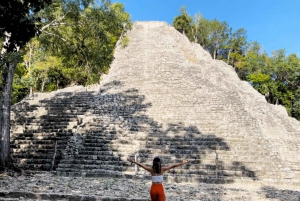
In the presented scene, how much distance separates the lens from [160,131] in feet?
35.1

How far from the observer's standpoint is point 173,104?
516 inches

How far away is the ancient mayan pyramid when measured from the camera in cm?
862

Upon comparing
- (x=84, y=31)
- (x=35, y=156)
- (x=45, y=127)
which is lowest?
(x=35, y=156)

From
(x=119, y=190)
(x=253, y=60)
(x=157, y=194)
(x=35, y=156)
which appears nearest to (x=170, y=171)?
(x=119, y=190)

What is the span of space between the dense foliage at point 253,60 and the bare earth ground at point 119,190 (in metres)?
25.6

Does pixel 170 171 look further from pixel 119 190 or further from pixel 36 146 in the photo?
pixel 36 146

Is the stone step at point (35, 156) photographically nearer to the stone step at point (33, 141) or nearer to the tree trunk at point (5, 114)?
the stone step at point (33, 141)

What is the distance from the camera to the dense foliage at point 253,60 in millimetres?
31078

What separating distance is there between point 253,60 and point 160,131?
88.5 feet

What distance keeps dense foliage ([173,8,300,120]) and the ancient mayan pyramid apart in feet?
55.3

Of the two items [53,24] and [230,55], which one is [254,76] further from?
[53,24]

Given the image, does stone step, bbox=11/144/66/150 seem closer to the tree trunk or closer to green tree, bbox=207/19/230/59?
the tree trunk

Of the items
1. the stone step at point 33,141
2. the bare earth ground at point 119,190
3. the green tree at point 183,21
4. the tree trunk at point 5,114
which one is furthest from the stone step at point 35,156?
the green tree at point 183,21

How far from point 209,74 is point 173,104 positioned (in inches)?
256
